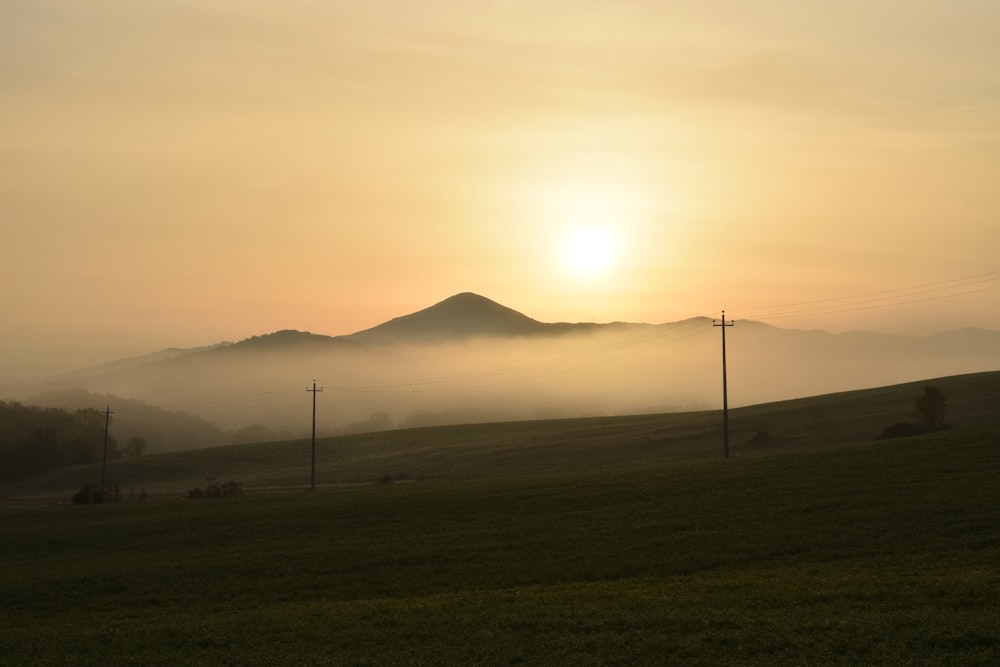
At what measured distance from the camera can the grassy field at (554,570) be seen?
79.4ft

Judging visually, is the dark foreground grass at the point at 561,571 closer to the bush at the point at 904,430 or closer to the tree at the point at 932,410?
the bush at the point at 904,430

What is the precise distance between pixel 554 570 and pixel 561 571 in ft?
1.07

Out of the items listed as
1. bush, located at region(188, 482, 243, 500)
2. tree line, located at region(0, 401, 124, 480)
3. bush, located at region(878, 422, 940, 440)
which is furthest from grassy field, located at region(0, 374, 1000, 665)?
tree line, located at region(0, 401, 124, 480)

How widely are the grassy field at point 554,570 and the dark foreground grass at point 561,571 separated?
13 cm

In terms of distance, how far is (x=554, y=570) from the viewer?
37.3m

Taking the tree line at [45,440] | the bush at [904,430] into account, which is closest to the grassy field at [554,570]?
the bush at [904,430]

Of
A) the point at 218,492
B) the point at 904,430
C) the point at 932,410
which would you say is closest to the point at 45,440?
the point at 218,492

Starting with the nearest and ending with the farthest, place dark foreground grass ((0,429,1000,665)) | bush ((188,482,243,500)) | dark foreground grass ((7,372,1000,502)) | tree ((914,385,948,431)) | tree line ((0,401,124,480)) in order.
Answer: dark foreground grass ((0,429,1000,665)), tree ((914,385,948,431)), bush ((188,482,243,500)), dark foreground grass ((7,372,1000,502)), tree line ((0,401,124,480))

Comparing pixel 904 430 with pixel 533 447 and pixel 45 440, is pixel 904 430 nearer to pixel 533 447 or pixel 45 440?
pixel 533 447

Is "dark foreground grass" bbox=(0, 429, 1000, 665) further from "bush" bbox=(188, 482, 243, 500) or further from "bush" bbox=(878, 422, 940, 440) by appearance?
"bush" bbox=(188, 482, 243, 500)

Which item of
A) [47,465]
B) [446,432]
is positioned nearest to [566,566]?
[446,432]

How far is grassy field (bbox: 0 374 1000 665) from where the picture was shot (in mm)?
24188

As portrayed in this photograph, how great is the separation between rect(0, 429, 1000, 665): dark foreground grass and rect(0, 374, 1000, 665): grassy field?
0.43ft

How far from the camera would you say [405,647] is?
2558cm
